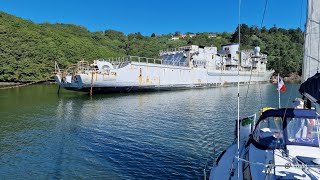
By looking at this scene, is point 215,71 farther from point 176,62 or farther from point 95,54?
point 95,54

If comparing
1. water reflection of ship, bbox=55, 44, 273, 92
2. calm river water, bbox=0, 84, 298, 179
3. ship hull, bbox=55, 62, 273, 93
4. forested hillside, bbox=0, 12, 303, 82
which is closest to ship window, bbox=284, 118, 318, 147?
calm river water, bbox=0, 84, 298, 179

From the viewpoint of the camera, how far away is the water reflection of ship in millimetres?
51406

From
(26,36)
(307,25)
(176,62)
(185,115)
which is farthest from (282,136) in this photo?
(26,36)

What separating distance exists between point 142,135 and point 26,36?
94.8 metres

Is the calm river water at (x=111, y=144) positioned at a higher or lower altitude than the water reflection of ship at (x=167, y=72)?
lower

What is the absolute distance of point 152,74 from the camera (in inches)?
2357

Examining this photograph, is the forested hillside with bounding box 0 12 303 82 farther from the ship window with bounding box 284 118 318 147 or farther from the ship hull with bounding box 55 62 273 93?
the ship window with bounding box 284 118 318 147

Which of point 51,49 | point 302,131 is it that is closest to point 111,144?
point 302,131

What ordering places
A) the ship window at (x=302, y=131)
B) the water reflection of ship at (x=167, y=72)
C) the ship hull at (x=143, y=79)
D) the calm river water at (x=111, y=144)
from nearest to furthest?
the ship window at (x=302, y=131) < the calm river water at (x=111, y=144) < the ship hull at (x=143, y=79) < the water reflection of ship at (x=167, y=72)

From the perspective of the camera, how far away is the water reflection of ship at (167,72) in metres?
51.4

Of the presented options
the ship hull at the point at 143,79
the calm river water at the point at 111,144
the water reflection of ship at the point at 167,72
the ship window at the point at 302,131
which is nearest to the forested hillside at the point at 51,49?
the water reflection of ship at the point at 167,72

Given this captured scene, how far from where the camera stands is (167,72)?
63.1 meters

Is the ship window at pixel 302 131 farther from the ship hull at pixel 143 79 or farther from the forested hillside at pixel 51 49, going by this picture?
the forested hillside at pixel 51 49

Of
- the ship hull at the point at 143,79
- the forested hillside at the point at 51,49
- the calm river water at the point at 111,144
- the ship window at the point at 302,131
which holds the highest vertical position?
the forested hillside at the point at 51,49
